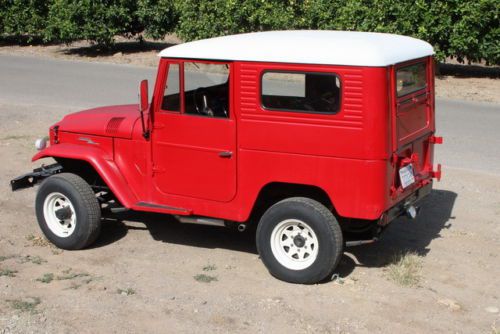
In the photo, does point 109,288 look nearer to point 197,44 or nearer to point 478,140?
point 197,44

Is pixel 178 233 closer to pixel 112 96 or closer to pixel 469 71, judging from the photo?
pixel 112 96

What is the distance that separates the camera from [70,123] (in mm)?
7789

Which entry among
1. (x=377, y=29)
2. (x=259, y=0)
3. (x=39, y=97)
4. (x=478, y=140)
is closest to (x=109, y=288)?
(x=478, y=140)

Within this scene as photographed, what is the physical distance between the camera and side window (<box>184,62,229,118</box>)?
22.8 feet

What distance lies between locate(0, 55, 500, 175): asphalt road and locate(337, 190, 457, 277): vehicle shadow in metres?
1.65

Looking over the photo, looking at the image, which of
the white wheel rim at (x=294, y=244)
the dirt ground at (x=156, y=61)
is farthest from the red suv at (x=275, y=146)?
the dirt ground at (x=156, y=61)

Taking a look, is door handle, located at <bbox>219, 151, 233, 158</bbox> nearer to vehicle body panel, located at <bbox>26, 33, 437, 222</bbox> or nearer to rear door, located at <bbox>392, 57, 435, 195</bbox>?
vehicle body panel, located at <bbox>26, 33, 437, 222</bbox>

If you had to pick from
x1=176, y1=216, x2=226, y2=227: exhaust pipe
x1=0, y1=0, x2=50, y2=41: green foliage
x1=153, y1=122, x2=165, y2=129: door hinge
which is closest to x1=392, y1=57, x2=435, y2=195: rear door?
x1=176, y1=216, x2=226, y2=227: exhaust pipe

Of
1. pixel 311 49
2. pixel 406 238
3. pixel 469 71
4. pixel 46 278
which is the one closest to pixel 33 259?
pixel 46 278

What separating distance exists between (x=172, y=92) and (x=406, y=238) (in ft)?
8.90

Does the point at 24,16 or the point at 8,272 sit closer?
the point at 8,272

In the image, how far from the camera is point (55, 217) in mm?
7535

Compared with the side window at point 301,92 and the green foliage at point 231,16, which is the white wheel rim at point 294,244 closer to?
the side window at point 301,92

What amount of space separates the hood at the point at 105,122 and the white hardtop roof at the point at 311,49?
0.82 metres
